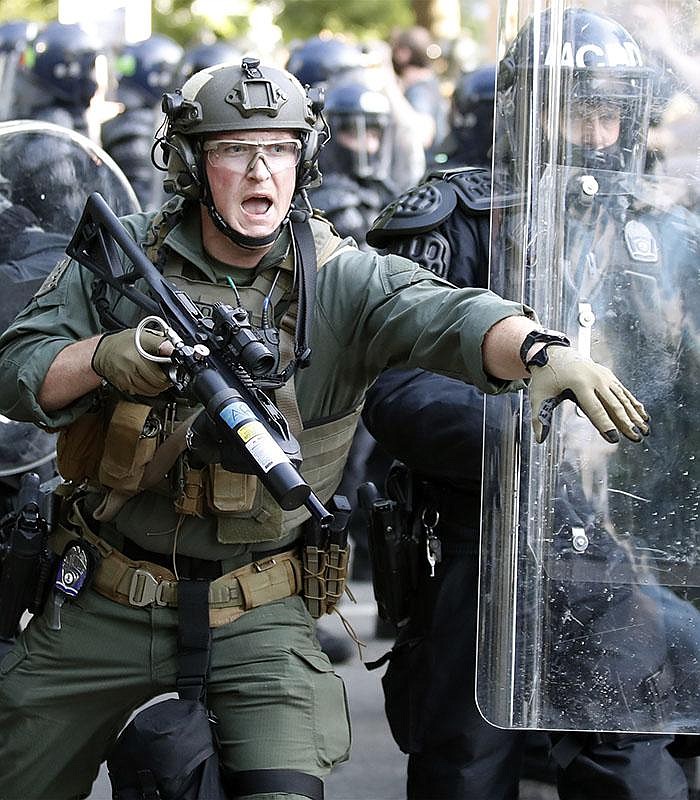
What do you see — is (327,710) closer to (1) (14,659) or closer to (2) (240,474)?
(2) (240,474)

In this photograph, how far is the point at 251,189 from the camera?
350cm

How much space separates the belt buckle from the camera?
358cm

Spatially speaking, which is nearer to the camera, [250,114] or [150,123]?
[250,114]

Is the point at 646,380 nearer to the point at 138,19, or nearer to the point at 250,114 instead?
the point at 250,114

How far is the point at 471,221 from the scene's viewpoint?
397cm

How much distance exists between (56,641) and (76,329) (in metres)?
0.69

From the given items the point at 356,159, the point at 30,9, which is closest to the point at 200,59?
the point at 356,159

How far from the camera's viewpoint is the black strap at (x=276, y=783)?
3371mm

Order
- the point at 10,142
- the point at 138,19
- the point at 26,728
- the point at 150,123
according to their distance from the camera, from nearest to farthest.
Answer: the point at 26,728, the point at 10,142, the point at 150,123, the point at 138,19

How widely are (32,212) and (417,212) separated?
1.51m

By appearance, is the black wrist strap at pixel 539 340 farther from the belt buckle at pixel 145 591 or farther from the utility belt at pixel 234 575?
the belt buckle at pixel 145 591

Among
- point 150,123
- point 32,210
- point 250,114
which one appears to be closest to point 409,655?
point 250,114

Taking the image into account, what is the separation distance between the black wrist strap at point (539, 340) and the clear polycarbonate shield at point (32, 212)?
225 cm

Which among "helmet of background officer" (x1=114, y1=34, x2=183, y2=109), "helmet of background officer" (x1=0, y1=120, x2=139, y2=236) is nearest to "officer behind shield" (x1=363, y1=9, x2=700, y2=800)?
"helmet of background officer" (x1=0, y1=120, x2=139, y2=236)
